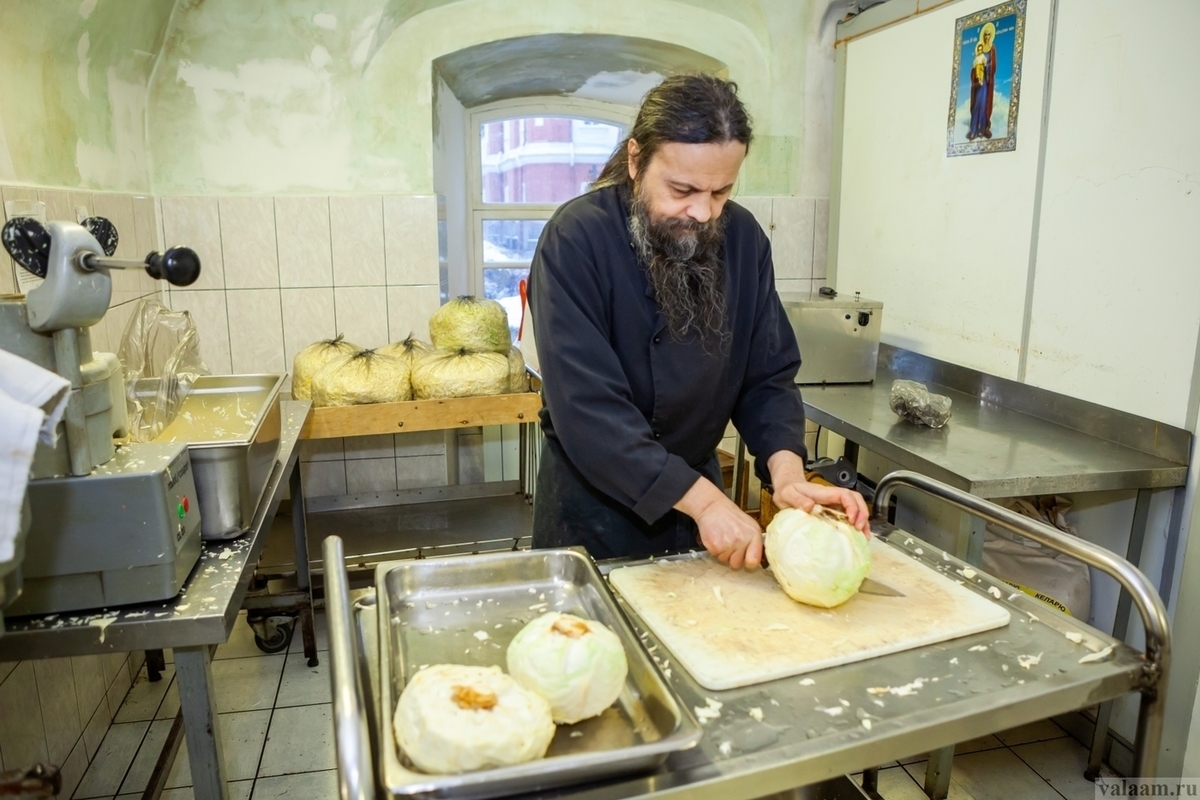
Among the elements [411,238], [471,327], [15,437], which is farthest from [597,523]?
[411,238]

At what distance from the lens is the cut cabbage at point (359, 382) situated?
272 cm

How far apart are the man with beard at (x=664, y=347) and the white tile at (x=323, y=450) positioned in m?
1.87

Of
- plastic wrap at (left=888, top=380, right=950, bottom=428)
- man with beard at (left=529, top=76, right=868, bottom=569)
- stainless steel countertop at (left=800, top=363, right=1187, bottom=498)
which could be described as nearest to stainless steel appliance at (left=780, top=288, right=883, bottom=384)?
stainless steel countertop at (left=800, top=363, right=1187, bottom=498)

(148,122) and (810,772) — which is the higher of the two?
(148,122)

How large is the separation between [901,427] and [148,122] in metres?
2.88

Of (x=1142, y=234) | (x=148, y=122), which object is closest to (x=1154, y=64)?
(x=1142, y=234)

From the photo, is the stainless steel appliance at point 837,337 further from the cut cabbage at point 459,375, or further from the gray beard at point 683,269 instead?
the gray beard at point 683,269

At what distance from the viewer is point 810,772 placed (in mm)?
895

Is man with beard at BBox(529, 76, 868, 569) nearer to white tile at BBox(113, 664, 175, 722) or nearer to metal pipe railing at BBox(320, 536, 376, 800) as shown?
metal pipe railing at BBox(320, 536, 376, 800)

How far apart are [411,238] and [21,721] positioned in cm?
209

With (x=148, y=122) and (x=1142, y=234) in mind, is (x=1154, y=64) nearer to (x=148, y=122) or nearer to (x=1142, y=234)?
(x=1142, y=234)

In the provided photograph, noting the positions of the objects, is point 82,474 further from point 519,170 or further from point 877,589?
point 519,170

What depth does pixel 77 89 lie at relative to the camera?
2.41 m

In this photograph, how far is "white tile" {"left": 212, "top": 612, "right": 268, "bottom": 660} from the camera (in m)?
2.83
